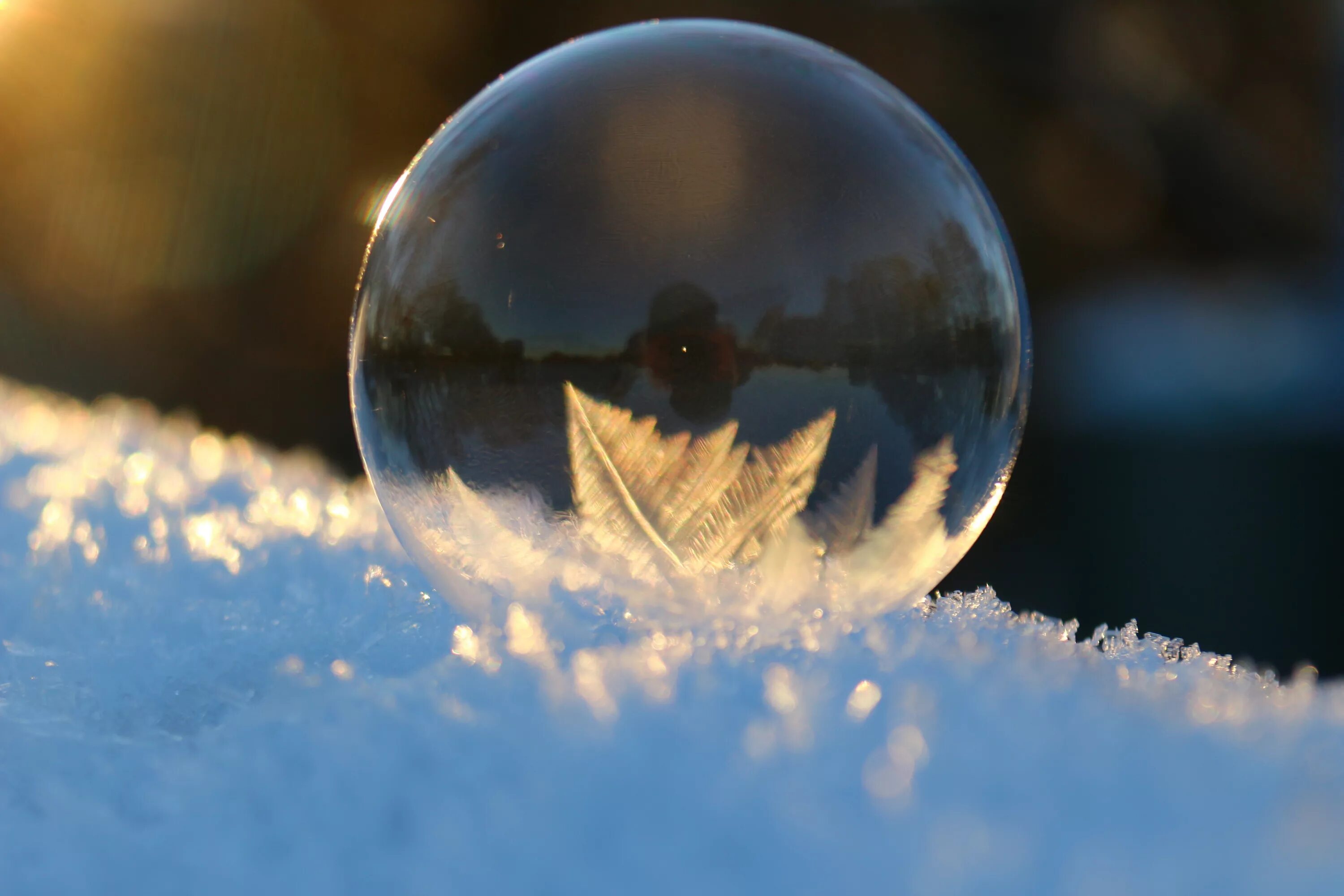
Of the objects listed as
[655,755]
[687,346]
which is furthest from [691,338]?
[655,755]

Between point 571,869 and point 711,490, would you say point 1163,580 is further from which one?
point 571,869

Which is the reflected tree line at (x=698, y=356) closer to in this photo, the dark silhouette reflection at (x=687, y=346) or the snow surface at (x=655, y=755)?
the dark silhouette reflection at (x=687, y=346)

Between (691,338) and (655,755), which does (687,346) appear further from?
(655,755)

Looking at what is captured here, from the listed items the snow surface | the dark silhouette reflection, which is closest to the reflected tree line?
the dark silhouette reflection

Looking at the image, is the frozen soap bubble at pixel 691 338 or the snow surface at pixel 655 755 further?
the frozen soap bubble at pixel 691 338

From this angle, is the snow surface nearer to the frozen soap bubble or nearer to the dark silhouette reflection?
the frozen soap bubble

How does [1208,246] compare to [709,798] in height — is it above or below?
above

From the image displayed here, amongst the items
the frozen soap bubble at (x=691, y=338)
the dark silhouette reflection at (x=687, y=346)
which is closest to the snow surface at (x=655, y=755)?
the frozen soap bubble at (x=691, y=338)

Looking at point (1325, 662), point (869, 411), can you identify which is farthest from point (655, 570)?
point (1325, 662)
